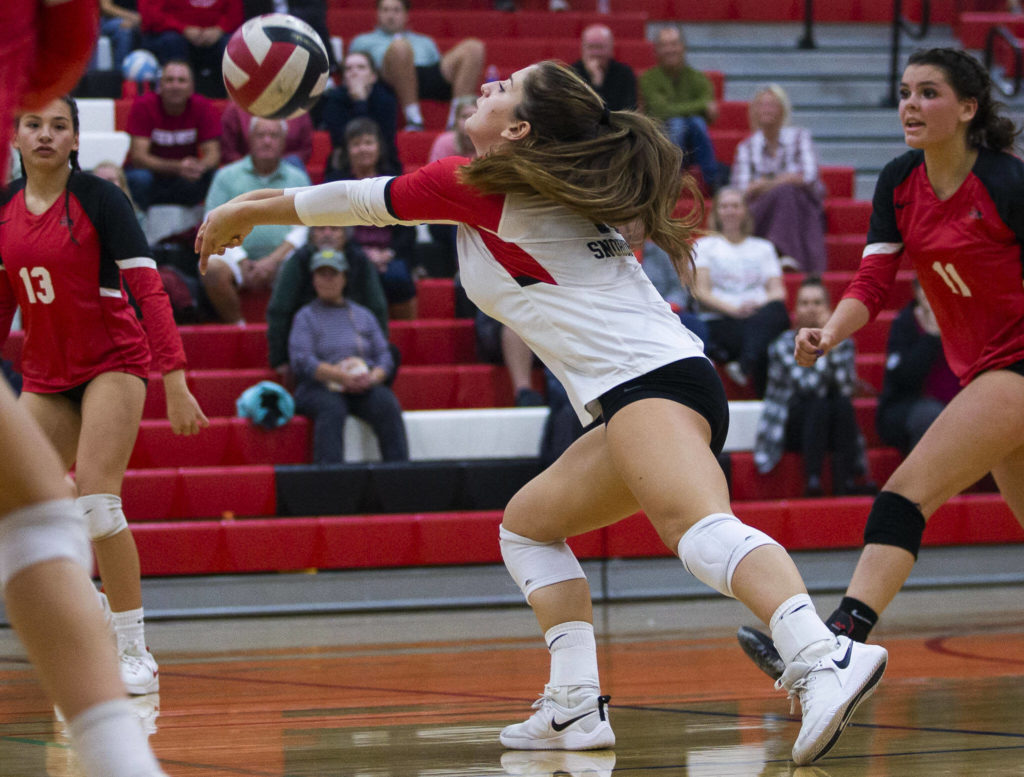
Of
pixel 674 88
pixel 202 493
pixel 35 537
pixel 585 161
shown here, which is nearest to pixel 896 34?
pixel 674 88

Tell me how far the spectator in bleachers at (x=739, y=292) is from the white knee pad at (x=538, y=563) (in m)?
4.89

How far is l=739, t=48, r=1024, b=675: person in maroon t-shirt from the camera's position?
11.4 ft

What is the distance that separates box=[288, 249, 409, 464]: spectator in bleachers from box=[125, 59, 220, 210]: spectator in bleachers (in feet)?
4.90

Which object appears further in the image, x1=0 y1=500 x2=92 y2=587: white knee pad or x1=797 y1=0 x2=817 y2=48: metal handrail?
x1=797 y1=0 x2=817 y2=48: metal handrail

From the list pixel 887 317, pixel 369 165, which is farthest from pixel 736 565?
pixel 887 317

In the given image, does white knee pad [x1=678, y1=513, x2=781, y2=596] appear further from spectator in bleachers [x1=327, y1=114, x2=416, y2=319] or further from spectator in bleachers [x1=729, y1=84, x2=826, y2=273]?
spectator in bleachers [x1=729, y1=84, x2=826, y2=273]

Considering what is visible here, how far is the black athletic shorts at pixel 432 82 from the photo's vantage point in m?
10.3

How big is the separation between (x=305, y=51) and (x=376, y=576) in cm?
313

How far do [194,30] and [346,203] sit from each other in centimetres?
703

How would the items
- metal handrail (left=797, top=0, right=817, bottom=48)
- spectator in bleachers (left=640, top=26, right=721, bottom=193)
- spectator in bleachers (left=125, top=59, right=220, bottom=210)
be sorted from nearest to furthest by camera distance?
spectator in bleachers (left=125, top=59, right=220, bottom=210), spectator in bleachers (left=640, top=26, right=721, bottom=193), metal handrail (left=797, top=0, right=817, bottom=48)

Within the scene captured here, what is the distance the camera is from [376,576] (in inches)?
258

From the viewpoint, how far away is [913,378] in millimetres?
7348

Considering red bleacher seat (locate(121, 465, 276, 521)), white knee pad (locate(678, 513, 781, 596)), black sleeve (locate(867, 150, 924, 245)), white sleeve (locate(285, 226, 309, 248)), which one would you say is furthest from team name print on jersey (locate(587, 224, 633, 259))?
white sleeve (locate(285, 226, 309, 248))

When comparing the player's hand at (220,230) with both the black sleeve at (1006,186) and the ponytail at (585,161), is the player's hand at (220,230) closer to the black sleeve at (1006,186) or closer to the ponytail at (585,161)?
the ponytail at (585,161)
